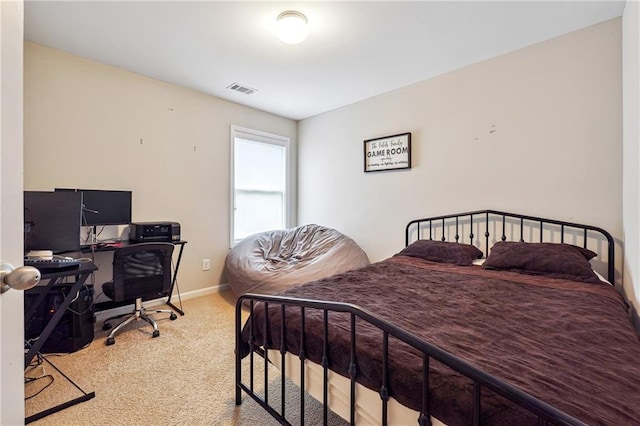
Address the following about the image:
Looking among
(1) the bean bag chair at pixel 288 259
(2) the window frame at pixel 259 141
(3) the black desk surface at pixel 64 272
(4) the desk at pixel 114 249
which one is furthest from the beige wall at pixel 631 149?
(2) the window frame at pixel 259 141

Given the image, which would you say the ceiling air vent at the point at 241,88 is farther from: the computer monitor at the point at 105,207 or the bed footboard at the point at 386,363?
the bed footboard at the point at 386,363

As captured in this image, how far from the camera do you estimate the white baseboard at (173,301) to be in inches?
117

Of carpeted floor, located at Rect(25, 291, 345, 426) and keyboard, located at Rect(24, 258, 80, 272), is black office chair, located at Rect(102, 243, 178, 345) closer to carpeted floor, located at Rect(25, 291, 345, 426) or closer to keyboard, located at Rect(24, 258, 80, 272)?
carpeted floor, located at Rect(25, 291, 345, 426)

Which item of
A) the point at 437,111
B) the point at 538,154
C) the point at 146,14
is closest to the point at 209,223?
the point at 146,14

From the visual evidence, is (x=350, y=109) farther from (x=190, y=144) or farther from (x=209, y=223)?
(x=209, y=223)

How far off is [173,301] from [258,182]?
1902 millimetres

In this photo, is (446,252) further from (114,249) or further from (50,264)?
(114,249)

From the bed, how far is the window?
2.34 meters

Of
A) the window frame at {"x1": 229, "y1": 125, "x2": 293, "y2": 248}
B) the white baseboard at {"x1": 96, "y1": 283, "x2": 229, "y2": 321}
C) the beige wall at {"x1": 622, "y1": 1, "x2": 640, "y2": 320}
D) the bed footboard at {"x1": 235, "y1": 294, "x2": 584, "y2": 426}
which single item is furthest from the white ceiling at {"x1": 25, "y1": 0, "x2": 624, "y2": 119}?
the white baseboard at {"x1": 96, "y1": 283, "x2": 229, "y2": 321}

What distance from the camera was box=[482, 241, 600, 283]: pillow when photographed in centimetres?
201

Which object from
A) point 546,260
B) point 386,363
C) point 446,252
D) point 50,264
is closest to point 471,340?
point 386,363

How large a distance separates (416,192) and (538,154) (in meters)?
1.16

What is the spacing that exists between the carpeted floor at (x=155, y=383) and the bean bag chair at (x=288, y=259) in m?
0.59

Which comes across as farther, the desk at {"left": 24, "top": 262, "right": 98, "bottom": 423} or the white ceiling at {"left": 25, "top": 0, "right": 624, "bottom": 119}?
the white ceiling at {"left": 25, "top": 0, "right": 624, "bottom": 119}
